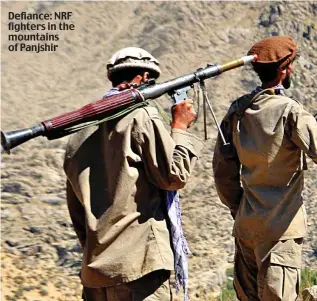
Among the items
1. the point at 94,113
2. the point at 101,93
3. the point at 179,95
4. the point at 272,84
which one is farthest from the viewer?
the point at 101,93

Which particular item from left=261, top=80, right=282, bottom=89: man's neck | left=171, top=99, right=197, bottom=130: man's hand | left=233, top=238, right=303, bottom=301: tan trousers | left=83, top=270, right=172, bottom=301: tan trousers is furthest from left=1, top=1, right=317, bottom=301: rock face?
left=171, top=99, right=197, bottom=130: man's hand

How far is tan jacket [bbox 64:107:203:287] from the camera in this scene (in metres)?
3.01

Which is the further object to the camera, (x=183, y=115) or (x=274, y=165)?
(x=274, y=165)

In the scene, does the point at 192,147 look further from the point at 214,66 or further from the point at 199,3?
the point at 199,3

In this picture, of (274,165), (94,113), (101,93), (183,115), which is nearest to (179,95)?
(183,115)

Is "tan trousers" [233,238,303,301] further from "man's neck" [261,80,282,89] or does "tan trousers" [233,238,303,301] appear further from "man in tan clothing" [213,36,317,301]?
"man's neck" [261,80,282,89]

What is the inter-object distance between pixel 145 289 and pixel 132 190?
0.37 metres

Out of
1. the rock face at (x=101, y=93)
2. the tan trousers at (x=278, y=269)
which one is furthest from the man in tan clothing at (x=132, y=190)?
the rock face at (x=101, y=93)

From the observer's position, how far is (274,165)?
10.8 feet

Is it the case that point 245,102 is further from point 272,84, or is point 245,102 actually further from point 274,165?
point 274,165

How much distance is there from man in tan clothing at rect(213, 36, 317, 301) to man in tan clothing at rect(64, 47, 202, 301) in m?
0.35

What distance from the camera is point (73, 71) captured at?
17094 millimetres

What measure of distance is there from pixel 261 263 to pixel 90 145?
861mm

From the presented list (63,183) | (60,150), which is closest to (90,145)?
(63,183)
